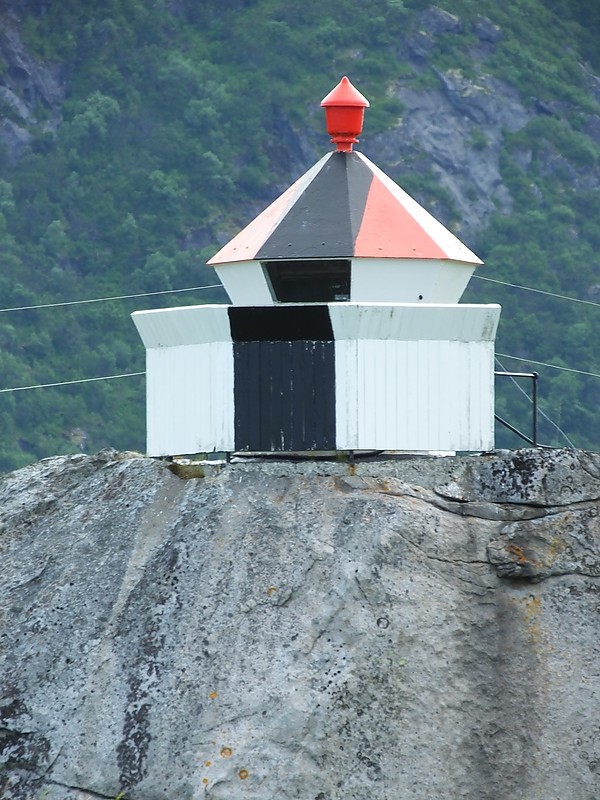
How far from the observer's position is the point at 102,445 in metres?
71.1

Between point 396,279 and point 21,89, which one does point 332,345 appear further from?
point 21,89

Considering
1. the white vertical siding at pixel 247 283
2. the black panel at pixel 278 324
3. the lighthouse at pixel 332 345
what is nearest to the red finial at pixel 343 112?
the lighthouse at pixel 332 345

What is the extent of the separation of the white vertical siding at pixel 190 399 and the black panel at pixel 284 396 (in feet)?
0.33

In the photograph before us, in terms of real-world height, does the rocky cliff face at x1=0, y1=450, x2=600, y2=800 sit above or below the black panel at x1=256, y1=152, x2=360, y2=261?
below

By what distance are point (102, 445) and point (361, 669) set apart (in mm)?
57842

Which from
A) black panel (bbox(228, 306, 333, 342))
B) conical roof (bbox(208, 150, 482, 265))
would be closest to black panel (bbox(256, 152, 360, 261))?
conical roof (bbox(208, 150, 482, 265))

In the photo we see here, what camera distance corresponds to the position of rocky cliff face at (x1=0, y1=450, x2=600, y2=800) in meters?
13.7

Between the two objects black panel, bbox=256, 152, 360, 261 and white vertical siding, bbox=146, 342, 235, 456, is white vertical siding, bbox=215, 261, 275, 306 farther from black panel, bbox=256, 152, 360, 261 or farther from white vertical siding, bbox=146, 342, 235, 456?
white vertical siding, bbox=146, 342, 235, 456

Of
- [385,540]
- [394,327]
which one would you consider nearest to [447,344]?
[394,327]

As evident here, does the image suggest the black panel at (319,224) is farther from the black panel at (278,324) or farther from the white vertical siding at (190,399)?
the white vertical siding at (190,399)

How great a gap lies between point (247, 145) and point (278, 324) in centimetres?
7912

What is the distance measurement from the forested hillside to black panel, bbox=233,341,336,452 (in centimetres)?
6045

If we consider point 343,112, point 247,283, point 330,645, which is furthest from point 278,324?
point 330,645

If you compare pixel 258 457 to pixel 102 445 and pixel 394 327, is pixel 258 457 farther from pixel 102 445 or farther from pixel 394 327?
pixel 102 445
